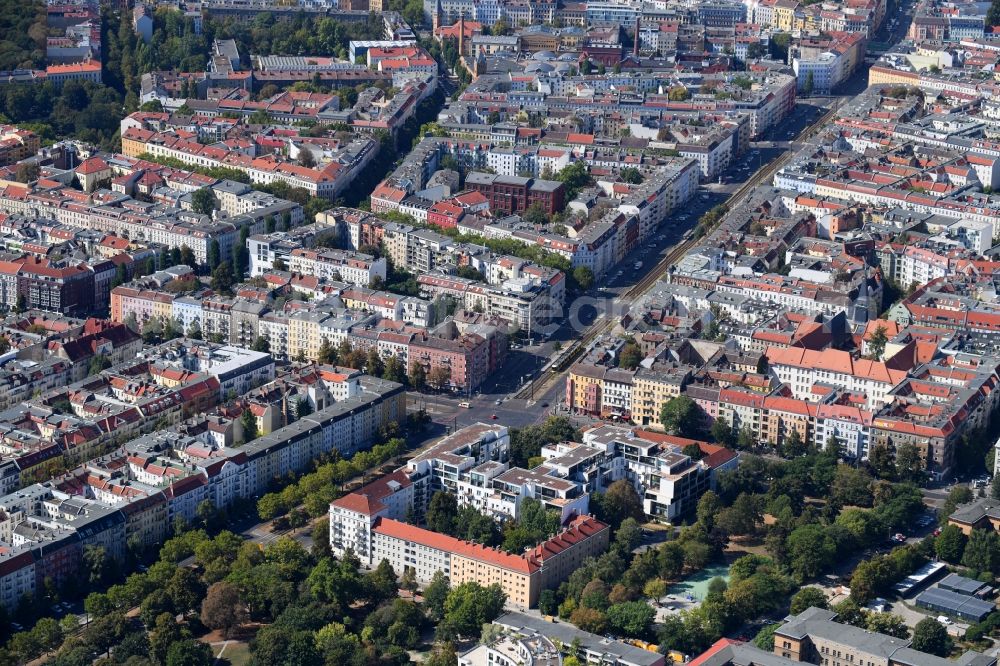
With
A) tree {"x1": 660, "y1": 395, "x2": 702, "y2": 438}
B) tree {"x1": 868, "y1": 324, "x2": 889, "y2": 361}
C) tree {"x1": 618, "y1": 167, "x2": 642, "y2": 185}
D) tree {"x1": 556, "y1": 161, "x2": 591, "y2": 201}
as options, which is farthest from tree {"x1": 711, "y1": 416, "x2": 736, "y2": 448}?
tree {"x1": 618, "y1": 167, "x2": 642, "y2": 185}

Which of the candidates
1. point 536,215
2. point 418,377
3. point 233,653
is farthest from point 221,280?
point 233,653

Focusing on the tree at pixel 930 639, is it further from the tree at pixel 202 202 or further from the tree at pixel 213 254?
the tree at pixel 202 202

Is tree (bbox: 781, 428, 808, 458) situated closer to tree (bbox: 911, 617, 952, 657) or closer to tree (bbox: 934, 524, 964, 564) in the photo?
tree (bbox: 934, 524, 964, 564)

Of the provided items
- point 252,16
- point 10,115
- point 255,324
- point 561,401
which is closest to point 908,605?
point 561,401

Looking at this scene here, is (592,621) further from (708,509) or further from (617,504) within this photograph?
(708,509)

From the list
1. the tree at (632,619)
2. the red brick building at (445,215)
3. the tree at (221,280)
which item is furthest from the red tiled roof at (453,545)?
the red brick building at (445,215)
